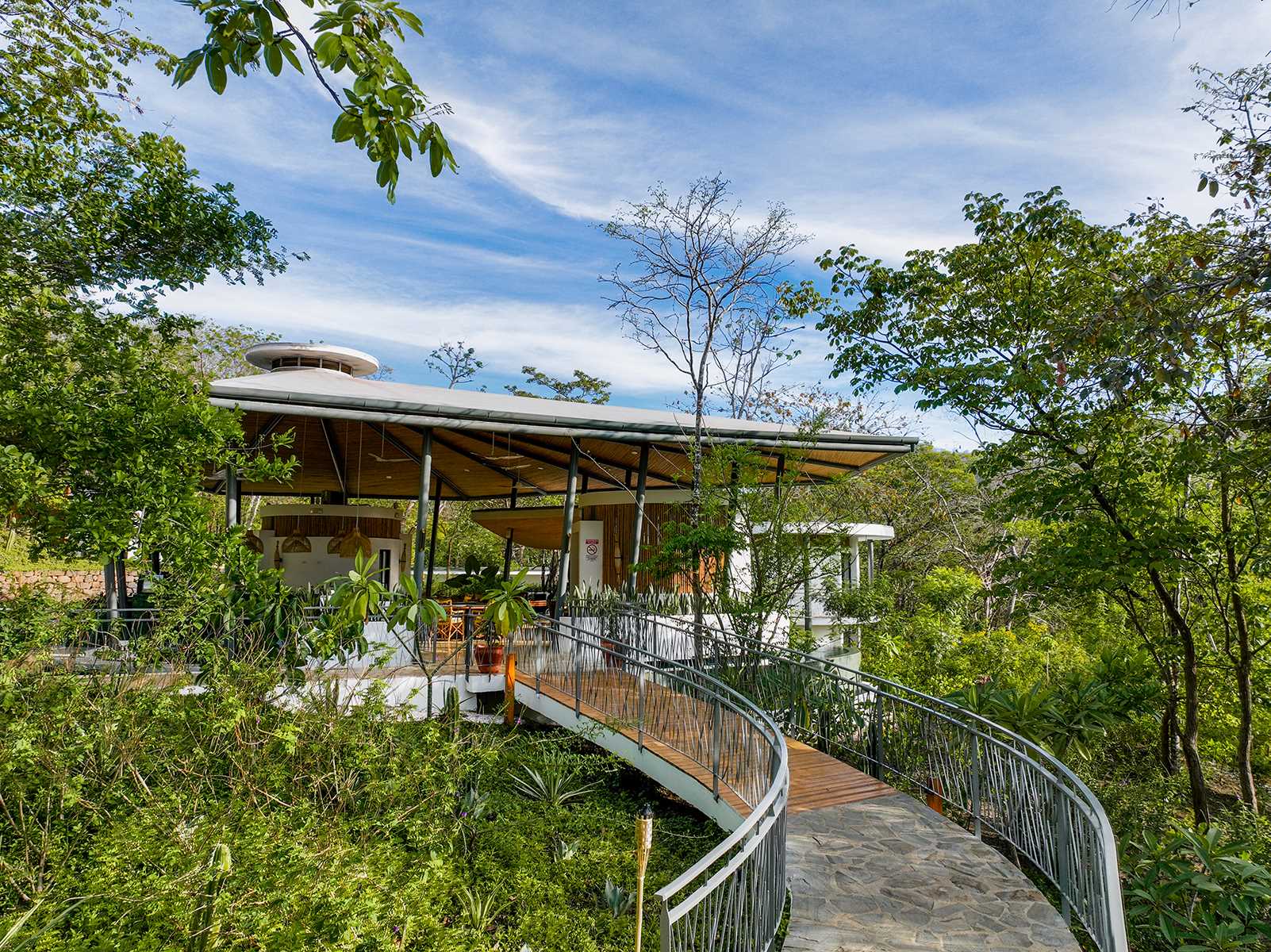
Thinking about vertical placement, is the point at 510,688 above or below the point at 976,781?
below

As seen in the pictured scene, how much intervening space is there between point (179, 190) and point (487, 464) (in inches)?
284

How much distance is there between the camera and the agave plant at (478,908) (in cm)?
577

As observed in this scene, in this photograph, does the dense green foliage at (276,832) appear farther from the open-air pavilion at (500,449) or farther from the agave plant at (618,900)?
the open-air pavilion at (500,449)

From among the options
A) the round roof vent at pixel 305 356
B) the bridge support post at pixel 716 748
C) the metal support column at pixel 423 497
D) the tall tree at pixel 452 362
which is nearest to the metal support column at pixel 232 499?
the metal support column at pixel 423 497

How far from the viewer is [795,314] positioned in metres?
11.9

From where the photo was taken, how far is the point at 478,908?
5.85 meters

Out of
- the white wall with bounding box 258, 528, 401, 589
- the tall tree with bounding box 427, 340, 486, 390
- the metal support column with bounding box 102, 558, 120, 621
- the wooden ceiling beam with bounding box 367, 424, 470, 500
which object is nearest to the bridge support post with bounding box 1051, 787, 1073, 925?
the wooden ceiling beam with bounding box 367, 424, 470, 500

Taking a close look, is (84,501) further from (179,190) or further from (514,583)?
(514,583)

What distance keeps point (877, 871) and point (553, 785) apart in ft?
13.5

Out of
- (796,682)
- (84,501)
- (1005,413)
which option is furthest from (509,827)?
(1005,413)

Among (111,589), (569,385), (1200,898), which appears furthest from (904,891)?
→ (569,385)

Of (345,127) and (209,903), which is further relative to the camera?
(209,903)

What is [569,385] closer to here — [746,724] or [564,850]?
[564,850]

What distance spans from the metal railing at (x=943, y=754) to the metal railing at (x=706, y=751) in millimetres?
875
